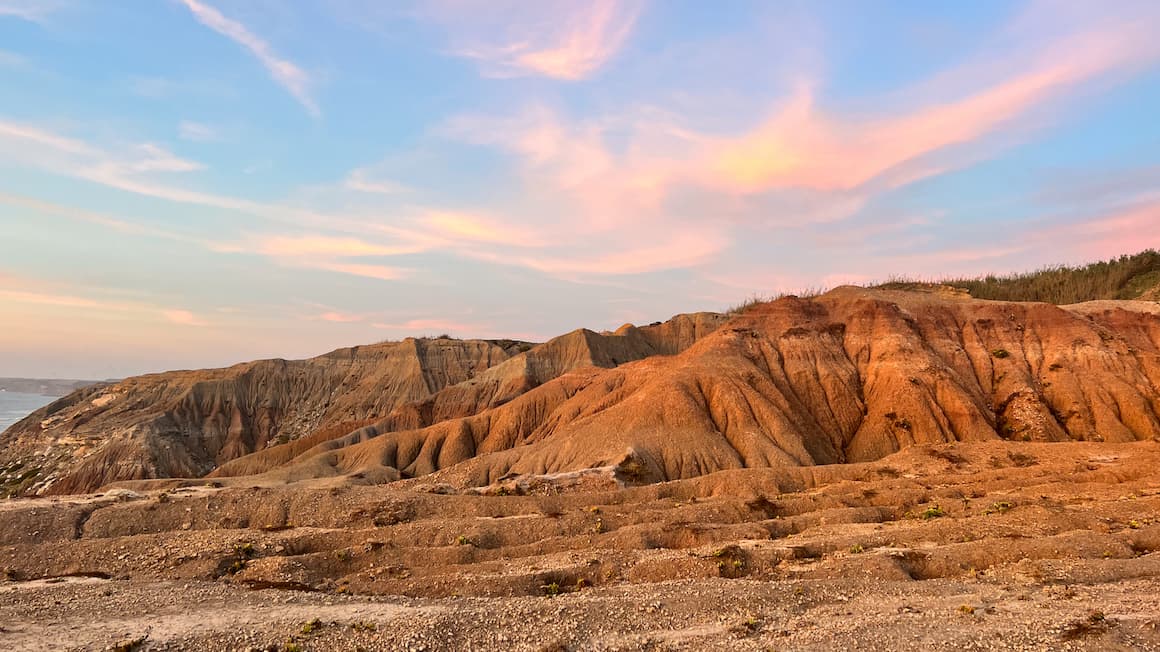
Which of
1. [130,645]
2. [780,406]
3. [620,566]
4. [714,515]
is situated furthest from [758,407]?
[130,645]

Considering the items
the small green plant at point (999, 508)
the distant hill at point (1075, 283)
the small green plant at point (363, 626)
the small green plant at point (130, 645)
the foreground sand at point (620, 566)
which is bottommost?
the small green plant at point (999, 508)

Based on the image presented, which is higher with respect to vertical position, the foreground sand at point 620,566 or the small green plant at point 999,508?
the foreground sand at point 620,566

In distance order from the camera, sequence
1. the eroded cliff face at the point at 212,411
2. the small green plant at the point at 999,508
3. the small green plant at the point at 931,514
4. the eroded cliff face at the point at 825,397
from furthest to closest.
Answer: the eroded cliff face at the point at 212,411, the eroded cliff face at the point at 825,397, the small green plant at the point at 931,514, the small green plant at the point at 999,508

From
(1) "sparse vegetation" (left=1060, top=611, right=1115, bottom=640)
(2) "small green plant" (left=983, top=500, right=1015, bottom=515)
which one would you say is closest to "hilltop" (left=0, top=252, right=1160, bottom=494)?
(2) "small green plant" (left=983, top=500, right=1015, bottom=515)

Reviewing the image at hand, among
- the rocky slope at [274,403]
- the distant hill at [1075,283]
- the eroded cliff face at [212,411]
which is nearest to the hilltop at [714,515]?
the eroded cliff face at [212,411]

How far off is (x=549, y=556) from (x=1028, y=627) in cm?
1673

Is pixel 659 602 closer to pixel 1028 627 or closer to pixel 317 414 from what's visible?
pixel 1028 627

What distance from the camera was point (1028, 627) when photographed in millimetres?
17047

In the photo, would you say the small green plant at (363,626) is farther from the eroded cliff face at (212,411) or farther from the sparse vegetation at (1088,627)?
the eroded cliff face at (212,411)

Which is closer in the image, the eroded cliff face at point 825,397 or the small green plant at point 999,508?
the small green plant at point 999,508

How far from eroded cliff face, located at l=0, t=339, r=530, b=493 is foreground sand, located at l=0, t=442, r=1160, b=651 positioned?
62.1m

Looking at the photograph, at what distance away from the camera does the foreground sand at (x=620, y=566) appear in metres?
17.8

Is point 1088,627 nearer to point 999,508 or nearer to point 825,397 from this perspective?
point 999,508

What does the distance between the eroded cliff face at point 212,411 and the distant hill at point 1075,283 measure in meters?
84.3
